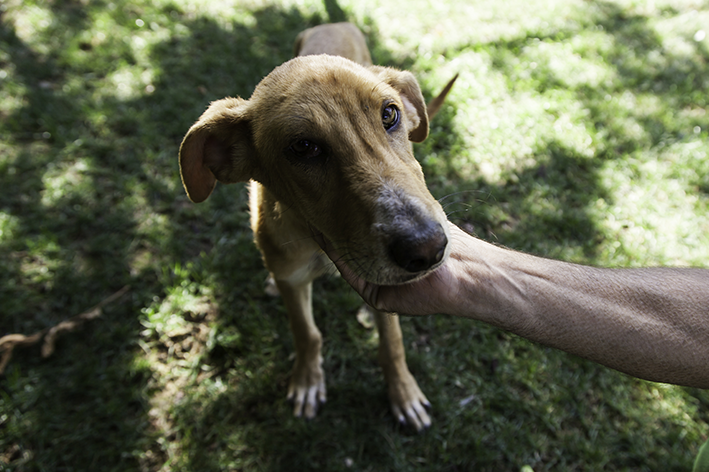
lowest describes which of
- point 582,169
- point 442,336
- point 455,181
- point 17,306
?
point 17,306

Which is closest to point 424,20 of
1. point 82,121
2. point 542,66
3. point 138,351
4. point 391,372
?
point 542,66

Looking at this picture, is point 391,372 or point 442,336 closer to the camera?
point 391,372

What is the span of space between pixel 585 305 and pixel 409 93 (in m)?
1.66

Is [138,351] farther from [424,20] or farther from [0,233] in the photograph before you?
[424,20]

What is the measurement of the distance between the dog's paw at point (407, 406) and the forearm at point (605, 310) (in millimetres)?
1347

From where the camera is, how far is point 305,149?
209 cm

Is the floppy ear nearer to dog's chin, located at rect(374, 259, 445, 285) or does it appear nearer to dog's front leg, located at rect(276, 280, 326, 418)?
dog's chin, located at rect(374, 259, 445, 285)

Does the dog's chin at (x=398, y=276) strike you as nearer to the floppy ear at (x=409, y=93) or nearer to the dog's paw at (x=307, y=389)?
the floppy ear at (x=409, y=93)

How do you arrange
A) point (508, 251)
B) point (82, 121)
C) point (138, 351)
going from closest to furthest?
point (508, 251)
point (138, 351)
point (82, 121)

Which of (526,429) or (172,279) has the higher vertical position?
(526,429)

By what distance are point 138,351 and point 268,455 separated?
4.81 feet

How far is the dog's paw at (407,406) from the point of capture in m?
3.16

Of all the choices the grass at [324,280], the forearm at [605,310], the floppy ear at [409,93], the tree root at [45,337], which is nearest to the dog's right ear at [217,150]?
the floppy ear at [409,93]

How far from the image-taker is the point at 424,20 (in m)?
6.53
